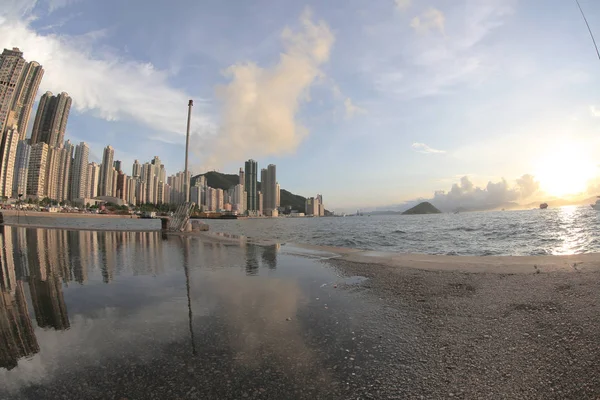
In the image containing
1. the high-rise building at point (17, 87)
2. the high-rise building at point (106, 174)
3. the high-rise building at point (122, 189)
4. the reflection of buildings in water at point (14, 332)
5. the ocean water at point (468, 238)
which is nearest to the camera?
the reflection of buildings in water at point (14, 332)

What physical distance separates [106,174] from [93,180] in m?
10.5

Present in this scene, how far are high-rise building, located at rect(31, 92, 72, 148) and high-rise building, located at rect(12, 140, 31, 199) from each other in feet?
77.4

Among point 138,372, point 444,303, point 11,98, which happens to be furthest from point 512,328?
point 11,98

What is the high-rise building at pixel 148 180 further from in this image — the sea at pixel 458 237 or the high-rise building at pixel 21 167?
the sea at pixel 458 237

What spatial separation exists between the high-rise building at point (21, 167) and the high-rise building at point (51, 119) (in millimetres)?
23602

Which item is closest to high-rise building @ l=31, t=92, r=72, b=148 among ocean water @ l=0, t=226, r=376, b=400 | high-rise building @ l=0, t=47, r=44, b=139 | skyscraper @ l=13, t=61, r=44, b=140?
high-rise building @ l=0, t=47, r=44, b=139

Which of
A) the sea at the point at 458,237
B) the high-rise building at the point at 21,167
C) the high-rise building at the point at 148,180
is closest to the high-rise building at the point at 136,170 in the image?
the high-rise building at the point at 148,180

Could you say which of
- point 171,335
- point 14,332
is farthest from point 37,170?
point 171,335

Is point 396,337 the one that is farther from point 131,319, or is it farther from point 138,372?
point 131,319

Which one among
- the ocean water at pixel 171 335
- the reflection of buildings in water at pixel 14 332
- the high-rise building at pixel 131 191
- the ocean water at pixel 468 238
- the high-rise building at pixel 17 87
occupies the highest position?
the high-rise building at pixel 17 87

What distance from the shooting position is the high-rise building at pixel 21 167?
4656 inches

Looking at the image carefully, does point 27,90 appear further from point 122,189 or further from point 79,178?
point 122,189

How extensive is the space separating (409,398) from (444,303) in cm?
370

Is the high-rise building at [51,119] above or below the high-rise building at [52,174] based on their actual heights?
above
